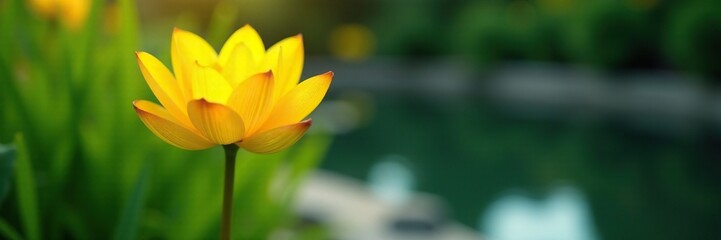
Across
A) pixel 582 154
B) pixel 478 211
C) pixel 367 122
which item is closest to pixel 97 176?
pixel 478 211

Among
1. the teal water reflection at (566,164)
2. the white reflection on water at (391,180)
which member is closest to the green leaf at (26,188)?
the teal water reflection at (566,164)

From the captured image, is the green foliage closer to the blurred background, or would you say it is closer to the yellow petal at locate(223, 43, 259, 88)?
the blurred background

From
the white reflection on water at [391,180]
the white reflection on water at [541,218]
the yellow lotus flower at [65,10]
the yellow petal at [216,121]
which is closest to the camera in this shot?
the yellow petal at [216,121]

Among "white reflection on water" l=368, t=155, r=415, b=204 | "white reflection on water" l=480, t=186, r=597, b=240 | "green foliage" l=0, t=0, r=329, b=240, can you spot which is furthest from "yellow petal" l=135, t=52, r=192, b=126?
"white reflection on water" l=368, t=155, r=415, b=204

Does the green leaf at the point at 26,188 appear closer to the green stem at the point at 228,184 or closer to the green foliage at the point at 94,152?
the green foliage at the point at 94,152

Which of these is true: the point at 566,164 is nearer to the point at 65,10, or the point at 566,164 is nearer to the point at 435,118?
the point at 435,118

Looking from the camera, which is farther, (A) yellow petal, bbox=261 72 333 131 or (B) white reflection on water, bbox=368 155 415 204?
(B) white reflection on water, bbox=368 155 415 204

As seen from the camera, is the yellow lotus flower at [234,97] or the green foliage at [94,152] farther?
the green foliage at [94,152]
